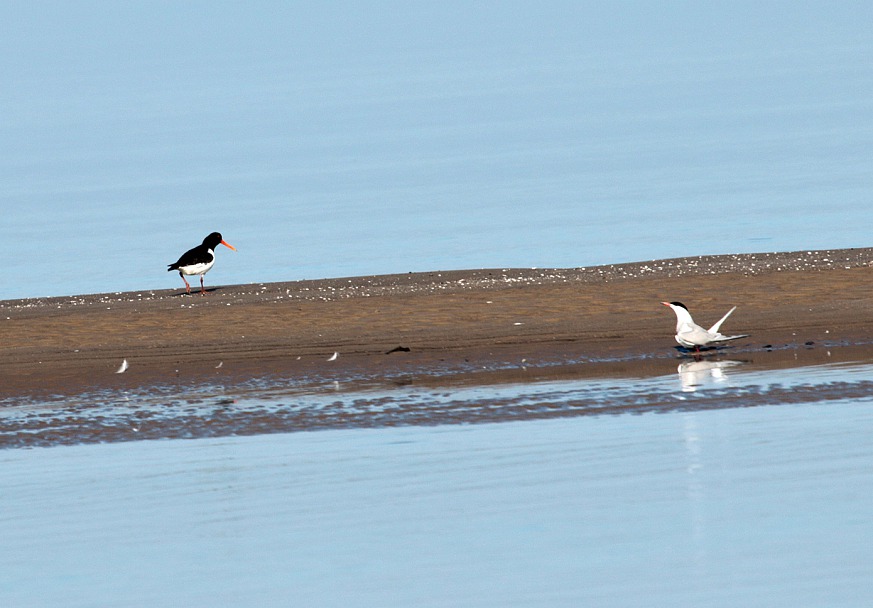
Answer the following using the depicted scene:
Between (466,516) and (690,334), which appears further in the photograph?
(690,334)

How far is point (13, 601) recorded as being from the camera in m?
8.87

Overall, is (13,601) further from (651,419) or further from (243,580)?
(651,419)

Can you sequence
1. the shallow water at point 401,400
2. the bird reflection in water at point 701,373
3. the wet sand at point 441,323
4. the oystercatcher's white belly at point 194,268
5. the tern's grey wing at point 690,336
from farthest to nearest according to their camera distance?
the oystercatcher's white belly at point 194,268 < the wet sand at point 441,323 < the tern's grey wing at point 690,336 < the bird reflection in water at point 701,373 < the shallow water at point 401,400

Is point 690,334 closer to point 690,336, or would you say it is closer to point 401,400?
point 690,336

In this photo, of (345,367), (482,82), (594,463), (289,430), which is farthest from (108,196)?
(482,82)

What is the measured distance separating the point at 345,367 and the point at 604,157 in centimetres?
2713

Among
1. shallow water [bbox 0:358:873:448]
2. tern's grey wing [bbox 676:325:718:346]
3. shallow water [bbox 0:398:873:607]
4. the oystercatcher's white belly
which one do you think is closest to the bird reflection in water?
shallow water [bbox 0:358:873:448]

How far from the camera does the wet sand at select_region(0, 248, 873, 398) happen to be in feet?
52.1

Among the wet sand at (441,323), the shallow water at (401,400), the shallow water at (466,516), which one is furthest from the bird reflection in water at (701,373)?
the shallow water at (466,516)

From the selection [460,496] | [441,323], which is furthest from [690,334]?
[460,496]

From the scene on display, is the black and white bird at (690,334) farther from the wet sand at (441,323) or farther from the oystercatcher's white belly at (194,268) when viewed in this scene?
the oystercatcher's white belly at (194,268)

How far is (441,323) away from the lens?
17922mm

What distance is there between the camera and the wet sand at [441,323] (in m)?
15.9

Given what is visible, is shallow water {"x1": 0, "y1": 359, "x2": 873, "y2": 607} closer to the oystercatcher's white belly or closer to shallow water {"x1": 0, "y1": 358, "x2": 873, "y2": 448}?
shallow water {"x1": 0, "y1": 358, "x2": 873, "y2": 448}
